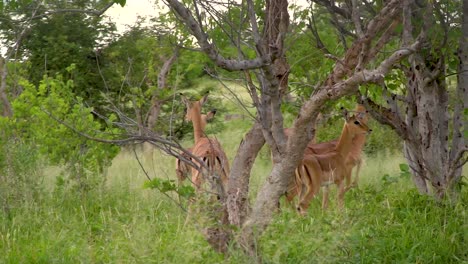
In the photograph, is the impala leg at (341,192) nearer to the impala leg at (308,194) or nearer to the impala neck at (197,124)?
the impala leg at (308,194)

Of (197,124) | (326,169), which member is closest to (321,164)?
(326,169)

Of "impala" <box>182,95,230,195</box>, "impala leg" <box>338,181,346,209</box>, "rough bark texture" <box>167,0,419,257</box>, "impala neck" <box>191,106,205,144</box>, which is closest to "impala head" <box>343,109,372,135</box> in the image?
"impala leg" <box>338,181,346,209</box>

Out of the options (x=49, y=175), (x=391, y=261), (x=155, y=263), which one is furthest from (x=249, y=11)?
(x=49, y=175)

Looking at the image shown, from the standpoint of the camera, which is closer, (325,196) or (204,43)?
(204,43)

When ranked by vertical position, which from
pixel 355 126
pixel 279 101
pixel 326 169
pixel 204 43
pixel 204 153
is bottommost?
pixel 326 169

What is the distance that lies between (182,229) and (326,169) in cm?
296

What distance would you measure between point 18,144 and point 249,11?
4.63m

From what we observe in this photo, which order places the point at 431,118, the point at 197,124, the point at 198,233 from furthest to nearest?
1. the point at 197,124
2. the point at 431,118
3. the point at 198,233

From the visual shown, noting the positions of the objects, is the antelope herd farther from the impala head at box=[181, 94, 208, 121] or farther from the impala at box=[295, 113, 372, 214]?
the impala head at box=[181, 94, 208, 121]

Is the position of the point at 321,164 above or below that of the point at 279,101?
below

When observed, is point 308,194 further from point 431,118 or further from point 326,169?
point 431,118

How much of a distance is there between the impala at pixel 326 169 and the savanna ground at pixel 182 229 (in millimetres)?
220

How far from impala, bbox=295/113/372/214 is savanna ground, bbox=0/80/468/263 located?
22 cm

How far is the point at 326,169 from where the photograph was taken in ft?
29.0
